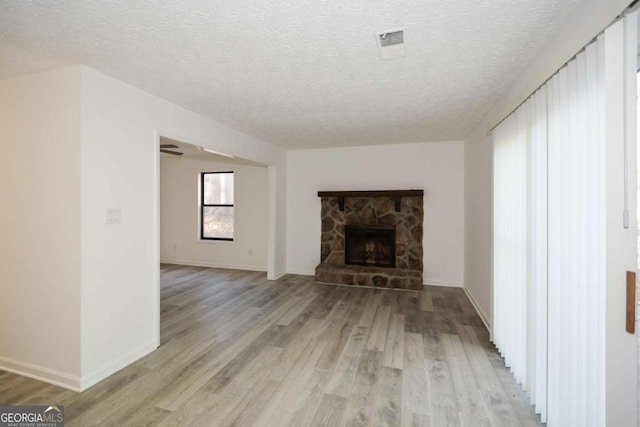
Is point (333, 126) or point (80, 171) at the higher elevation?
point (333, 126)

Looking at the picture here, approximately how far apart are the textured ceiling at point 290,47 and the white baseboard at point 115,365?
2323 mm

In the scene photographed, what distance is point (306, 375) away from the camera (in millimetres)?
2160

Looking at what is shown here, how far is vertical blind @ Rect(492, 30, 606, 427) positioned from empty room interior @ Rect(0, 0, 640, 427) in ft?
0.04

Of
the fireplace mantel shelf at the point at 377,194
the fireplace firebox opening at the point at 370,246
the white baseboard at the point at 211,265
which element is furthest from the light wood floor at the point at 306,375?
the white baseboard at the point at 211,265

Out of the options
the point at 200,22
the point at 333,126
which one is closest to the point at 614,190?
the point at 200,22

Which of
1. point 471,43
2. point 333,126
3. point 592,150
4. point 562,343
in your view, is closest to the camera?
point 592,150

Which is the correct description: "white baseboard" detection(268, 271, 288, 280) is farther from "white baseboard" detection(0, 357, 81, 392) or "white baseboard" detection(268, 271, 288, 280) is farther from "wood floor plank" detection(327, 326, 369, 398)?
"white baseboard" detection(0, 357, 81, 392)

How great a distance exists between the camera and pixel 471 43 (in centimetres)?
169

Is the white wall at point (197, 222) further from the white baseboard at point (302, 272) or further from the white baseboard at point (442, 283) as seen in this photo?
the white baseboard at point (442, 283)

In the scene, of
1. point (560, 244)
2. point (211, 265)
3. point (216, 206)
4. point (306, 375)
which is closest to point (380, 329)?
point (306, 375)

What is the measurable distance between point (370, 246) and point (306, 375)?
3.10m

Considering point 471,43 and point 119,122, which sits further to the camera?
point 119,122

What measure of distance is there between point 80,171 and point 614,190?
10.2ft

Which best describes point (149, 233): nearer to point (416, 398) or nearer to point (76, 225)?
point (76, 225)
